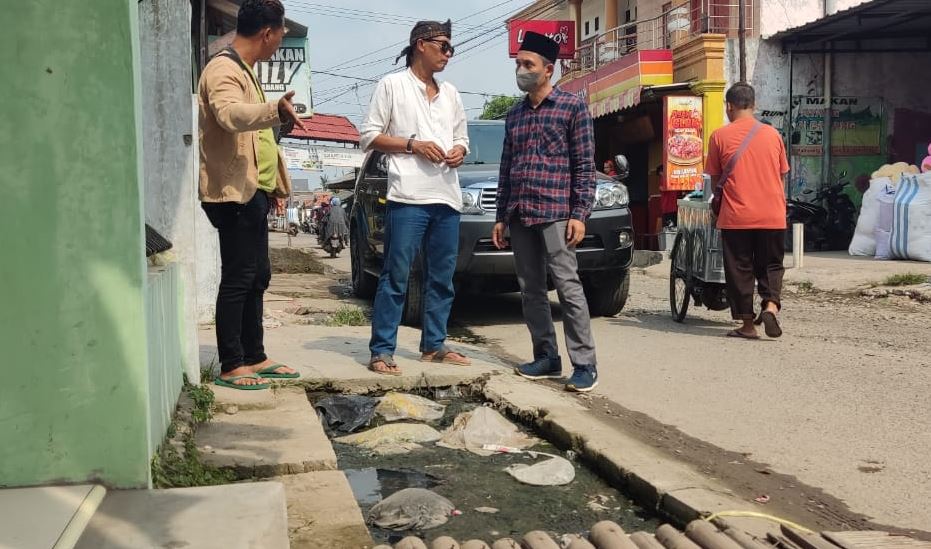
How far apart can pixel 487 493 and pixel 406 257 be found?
6.80 ft

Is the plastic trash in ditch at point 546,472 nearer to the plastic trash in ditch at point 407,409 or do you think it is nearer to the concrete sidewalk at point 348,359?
the plastic trash in ditch at point 407,409

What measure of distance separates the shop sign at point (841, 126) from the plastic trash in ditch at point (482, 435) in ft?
53.7

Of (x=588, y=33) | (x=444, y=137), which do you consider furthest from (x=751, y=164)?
(x=588, y=33)

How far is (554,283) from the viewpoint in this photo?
5062 mm

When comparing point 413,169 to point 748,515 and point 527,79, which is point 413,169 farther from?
point 748,515

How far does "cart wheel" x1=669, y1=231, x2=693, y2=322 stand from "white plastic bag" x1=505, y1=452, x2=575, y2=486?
4367 mm

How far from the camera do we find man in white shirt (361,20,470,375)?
5.10 m

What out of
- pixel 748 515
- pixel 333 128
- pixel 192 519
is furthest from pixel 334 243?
pixel 333 128

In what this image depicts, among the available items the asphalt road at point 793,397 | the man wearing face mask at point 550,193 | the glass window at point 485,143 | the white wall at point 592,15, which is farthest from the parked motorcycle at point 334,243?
the man wearing face mask at point 550,193

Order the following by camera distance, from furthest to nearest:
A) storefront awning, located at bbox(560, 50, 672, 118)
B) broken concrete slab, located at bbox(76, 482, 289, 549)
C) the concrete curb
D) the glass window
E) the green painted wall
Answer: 1. storefront awning, located at bbox(560, 50, 672, 118)
2. the glass window
3. the concrete curb
4. the green painted wall
5. broken concrete slab, located at bbox(76, 482, 289, 549)

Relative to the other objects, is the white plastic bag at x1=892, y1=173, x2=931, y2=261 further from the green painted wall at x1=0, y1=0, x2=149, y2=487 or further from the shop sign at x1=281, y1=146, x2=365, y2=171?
the shop sign at x1=281, y1=146, x2=365, y2=171

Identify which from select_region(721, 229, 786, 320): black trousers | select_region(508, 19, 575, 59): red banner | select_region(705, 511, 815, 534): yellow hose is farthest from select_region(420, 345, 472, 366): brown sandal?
select_region(508, 19, 575, 59): red banner

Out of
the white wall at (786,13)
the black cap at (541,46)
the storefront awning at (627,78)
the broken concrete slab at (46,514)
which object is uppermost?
the white wall at (786,13)

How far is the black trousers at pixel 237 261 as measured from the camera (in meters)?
4.22
